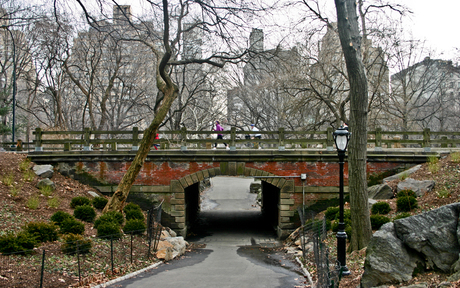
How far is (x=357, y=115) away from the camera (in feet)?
36.1

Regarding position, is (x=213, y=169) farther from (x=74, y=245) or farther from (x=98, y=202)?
(x=74, y=245)

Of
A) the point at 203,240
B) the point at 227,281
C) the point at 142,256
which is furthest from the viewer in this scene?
the point at 203,240

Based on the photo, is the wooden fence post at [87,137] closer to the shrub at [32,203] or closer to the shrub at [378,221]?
the shrub at [32,203]

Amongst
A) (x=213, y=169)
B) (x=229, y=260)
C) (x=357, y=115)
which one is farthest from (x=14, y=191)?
Result: (x=357, y=115)

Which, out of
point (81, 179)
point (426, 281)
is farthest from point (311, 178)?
point (426, 281)

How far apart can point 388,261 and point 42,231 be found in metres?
9.53

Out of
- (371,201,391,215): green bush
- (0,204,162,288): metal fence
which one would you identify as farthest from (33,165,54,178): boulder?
(371,201,391,215): green bush

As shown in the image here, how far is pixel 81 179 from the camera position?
19688 millimetres

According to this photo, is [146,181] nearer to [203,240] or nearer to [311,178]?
[203,240]

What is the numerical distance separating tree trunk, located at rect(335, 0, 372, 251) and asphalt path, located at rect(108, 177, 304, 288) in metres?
2.52

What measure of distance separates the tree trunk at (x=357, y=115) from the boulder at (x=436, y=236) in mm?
4235

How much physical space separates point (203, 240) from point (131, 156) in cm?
573

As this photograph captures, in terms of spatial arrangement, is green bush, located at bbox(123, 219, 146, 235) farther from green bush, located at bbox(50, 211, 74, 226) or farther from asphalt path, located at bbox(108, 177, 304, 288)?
green bush, located at bbox(50, 211, 74, 226)

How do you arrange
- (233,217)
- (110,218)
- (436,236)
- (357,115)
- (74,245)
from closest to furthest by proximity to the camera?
1. (436,236)
2. (74,245)
3. (357,115)
4. (110,218)
5. (233,217)
